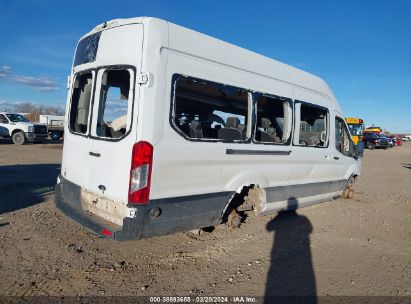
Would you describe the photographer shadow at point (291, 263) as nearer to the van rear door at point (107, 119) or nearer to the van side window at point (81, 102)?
the van rear door at point (107, 119)

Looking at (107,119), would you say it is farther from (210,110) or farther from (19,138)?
(19,138)

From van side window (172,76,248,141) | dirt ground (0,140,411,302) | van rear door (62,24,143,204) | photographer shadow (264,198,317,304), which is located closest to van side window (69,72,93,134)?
van rear door (62,24,143,204)

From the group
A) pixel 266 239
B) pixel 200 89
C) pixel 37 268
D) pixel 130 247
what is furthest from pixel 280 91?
pixel 37 268

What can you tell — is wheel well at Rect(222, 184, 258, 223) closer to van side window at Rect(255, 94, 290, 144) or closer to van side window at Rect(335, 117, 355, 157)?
van side window at Rect(255, 94, 290, 144)

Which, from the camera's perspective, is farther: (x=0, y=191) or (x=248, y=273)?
(x=0, y=191)

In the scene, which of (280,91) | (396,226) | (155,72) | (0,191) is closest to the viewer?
(155,72)

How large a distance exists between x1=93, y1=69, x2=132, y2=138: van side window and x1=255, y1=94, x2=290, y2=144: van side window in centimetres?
195

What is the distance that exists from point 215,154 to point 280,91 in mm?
1723

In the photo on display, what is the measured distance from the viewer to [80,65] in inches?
190

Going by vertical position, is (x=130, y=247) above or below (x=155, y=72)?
below

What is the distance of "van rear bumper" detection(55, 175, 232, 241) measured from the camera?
12.8 feet

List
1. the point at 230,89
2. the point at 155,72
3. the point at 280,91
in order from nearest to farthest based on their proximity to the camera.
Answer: the point at 155,72 → the point at 230,89 → the point at 280,91

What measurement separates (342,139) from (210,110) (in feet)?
12.8

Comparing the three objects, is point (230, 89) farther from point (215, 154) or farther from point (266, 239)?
point (266, 239)
